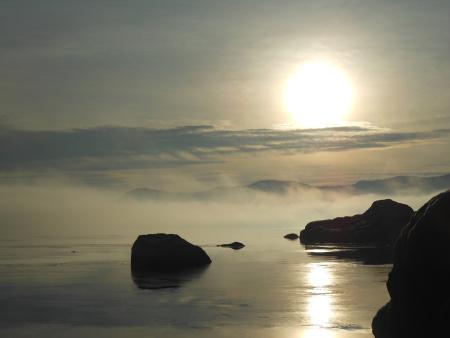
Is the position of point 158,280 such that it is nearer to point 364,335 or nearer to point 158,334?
point 158,334

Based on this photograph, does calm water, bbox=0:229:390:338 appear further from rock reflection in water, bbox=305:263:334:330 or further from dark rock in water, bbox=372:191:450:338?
dark rock in water, bbox=372:191:450:338

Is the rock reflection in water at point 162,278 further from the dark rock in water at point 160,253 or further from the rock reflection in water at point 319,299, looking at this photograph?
the rock reflection in water at point 319,299

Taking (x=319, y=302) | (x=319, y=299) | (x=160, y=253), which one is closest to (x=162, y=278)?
(x=160, y=253)

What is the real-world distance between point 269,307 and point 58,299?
978 inches

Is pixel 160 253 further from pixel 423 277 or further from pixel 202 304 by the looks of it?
pixel 423 277

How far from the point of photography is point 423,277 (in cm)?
3553

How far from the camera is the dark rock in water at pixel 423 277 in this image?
3422 centimetres

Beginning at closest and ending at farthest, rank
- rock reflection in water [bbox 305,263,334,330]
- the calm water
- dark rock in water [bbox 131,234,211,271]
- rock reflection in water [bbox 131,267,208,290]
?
the calm water → rock reflection in water [bbox 305,263,334,330] → rock reflection in water [bbox 131,267,208,290] → dark rock in water [bbox 131,234,211,271]

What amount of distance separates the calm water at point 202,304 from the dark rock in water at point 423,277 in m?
8.41

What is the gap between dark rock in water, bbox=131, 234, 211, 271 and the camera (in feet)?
341

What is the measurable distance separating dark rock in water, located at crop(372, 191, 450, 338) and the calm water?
8407 millimetres

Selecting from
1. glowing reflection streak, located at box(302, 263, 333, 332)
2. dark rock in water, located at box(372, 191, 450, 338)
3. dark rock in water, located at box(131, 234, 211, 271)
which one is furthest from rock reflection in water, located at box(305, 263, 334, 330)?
dark rock in water, located at box(131, 234, 211, 271)

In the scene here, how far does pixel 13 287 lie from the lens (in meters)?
85.9

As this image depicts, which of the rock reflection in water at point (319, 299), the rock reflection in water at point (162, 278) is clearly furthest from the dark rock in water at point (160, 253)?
the rock reflection in water at point (319, 299)
